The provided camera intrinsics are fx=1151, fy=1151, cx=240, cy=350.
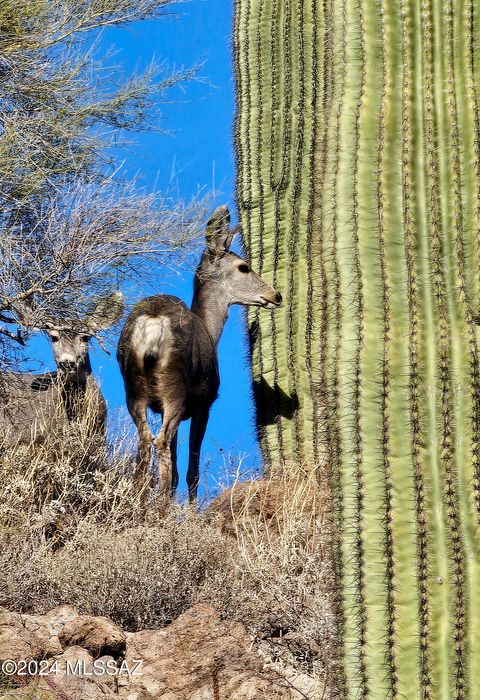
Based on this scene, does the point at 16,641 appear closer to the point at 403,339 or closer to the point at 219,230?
the point at 403,339

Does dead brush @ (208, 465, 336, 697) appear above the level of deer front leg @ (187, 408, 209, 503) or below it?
below

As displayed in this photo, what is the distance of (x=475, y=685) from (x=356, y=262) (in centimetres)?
184

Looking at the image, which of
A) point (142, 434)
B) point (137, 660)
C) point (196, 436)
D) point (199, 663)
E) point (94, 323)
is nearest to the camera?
point (199, 663)

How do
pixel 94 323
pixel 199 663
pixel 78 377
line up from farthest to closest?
pixel 78 377 < pixel 94 323 < pixel 199 663

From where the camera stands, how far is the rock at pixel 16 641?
5.33 metres

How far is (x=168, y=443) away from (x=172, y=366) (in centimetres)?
68

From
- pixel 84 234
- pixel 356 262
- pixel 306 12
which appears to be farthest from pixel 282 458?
pixel 356 262

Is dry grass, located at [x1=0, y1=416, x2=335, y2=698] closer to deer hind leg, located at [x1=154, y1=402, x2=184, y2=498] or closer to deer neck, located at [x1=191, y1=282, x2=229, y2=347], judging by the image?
deer hind leg, located at [x1=154, y1=402, x2=184, y2=498]

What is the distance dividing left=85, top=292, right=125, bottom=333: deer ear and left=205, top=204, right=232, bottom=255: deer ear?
2.31m

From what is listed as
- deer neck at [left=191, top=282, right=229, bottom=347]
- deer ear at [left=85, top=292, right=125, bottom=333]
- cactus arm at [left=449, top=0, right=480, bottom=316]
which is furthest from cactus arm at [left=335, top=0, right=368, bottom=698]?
deer neck at [left=191, top=282, right=229, bottom=347]

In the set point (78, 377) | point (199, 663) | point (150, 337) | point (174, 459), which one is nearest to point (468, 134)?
point (199, 663)

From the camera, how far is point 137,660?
5598mm

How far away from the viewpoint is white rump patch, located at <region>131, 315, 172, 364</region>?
9977 millimetres

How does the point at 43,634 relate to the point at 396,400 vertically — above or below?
below
